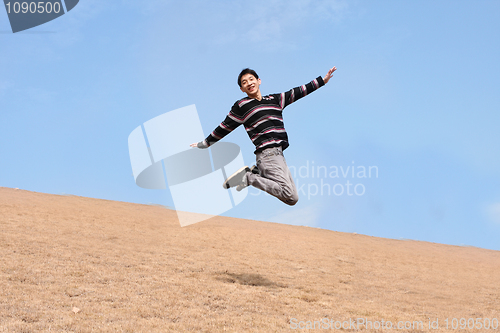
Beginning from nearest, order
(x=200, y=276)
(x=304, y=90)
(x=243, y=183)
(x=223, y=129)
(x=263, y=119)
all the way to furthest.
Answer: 1. (x=243, y=183)
2. (x=263, y=119)
3. (x=223, y=129)
4. (x=304, y=90)
5. (x=200, y=276)

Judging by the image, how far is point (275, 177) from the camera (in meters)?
5.54

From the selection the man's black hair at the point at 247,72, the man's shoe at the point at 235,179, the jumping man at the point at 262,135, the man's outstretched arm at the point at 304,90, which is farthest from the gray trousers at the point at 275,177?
the man's black hair at the point at 247,72

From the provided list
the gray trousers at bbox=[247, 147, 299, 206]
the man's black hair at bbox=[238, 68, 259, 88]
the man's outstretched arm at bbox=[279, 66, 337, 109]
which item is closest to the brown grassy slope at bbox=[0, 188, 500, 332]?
the gray trousers at bbox=[247, 147, 299, 206]

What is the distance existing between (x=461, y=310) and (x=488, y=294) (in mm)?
3804

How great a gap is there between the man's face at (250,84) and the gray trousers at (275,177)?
874mm

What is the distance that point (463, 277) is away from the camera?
1702cm

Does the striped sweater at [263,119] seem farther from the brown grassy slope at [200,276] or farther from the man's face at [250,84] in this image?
the brown grassy slope at [200,276]

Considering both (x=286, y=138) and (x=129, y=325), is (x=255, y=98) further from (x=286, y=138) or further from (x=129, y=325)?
(x=129, y=325)

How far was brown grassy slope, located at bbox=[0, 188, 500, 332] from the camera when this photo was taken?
7.72 m

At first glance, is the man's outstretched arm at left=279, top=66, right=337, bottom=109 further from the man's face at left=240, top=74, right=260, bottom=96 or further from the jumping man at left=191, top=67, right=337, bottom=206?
the man's face at left=240, top=74, right=260, bottom=96

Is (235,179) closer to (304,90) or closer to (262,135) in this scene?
(262,135)

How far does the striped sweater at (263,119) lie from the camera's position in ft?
18.9

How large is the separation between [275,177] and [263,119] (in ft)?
2.84

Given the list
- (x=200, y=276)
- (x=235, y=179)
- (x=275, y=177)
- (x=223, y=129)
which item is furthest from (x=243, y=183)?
(x=200, y=276)
